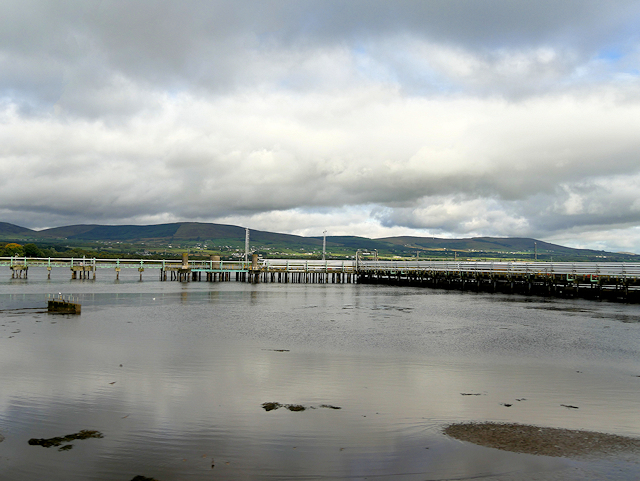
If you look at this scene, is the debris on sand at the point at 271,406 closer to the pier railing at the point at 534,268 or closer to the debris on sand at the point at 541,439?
the debris on sand at the point at 541,439

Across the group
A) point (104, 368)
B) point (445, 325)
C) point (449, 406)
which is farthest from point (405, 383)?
point (445, 325)

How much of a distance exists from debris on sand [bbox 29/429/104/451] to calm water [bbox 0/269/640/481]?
0.57 ft

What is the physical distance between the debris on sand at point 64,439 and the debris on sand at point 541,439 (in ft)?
21.0

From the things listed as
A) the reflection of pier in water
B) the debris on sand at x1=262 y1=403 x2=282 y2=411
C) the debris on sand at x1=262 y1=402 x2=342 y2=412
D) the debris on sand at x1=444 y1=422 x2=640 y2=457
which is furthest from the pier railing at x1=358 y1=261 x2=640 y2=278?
the debris on sand at x1=262 y1=403 x2=282 y2=411

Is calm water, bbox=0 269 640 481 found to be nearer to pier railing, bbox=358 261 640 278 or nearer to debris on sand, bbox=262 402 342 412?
debris on sand, bbox=262 402 342 412

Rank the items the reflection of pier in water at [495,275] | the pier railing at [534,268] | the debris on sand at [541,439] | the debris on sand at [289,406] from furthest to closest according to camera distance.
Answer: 1. the pier railing at [534,268]
2. the reflection of pier in water at [495,275]
3. the debris on sand at [289,406]
4. the debris on sand at [541,439]

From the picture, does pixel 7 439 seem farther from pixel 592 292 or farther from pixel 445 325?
pixel 592 292

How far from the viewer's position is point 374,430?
9.16m

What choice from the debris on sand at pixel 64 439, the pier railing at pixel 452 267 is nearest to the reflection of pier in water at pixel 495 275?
the pier railing at pixel 452 267

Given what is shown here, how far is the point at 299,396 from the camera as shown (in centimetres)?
1150

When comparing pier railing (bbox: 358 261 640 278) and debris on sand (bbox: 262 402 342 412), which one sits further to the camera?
pier railing (bbox: 358 261 640 278)

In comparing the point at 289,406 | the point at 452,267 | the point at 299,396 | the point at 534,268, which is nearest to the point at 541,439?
the point at 289,406

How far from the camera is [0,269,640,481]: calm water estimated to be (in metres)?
7.49

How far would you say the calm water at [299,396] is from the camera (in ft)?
24.6
